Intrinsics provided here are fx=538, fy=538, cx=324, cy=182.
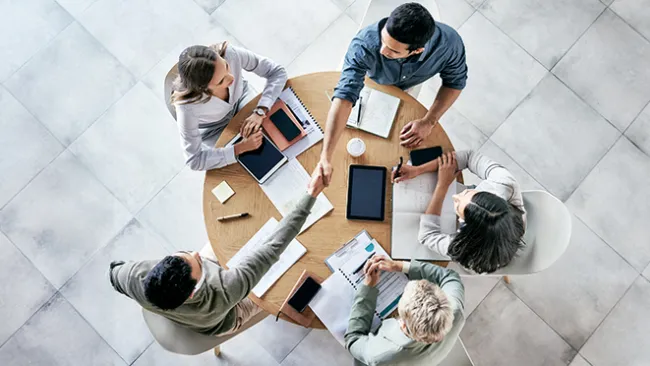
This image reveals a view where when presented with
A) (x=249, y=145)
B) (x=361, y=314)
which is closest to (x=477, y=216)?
(x=361, y=314)

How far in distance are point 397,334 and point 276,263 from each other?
0.59 meters

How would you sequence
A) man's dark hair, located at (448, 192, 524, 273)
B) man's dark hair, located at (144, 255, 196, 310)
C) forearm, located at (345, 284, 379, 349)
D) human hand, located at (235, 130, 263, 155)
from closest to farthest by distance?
man's dark hair, located at (144, 255, 196, 310) < man's dark hair, located at (448, 192, 524, 273) < forearm, located at (345, 284, 379, 349) < human hand, located at (235, 130, 263, 155)

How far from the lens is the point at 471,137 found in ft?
11.1

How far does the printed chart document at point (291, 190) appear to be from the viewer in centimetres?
235

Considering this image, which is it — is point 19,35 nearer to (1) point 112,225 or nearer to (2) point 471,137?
(1) point 112,225

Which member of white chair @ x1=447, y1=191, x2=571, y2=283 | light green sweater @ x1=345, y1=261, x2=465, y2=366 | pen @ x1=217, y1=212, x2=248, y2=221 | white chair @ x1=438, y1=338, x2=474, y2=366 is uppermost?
pen @ x1=217, y1=212, x2=248, y2=221

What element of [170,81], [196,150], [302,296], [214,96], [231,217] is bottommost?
[302,296]

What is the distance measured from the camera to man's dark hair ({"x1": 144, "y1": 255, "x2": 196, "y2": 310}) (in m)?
1.97

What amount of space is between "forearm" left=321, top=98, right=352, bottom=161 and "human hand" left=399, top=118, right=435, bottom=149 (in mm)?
272

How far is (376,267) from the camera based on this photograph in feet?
7.36

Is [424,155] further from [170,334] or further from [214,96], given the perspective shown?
[170,334]

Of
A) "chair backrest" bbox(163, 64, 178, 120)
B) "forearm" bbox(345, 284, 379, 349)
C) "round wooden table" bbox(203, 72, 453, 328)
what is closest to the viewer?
"forearm" bbox(345, 284, 379, 349)

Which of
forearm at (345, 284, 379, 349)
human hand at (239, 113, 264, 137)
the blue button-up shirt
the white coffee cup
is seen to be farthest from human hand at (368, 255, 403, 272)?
human hand at (239, 113, 264, 137)

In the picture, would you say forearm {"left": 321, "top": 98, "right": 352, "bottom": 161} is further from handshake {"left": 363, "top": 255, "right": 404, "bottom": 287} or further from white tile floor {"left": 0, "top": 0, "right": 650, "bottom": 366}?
white tile floor {"left": 0, "top": 0, "right": 650, "bottom": 366}
